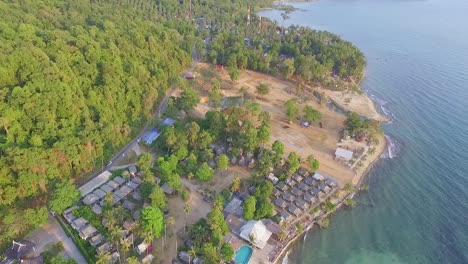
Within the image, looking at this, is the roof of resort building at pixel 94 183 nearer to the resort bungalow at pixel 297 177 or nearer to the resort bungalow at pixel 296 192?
the resort bungalow at pixel 296 192

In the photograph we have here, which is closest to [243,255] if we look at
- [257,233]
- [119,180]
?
[257,233]

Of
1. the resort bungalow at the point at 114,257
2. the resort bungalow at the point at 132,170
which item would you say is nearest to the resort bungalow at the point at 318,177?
the resort bungalow at the point at 132,170

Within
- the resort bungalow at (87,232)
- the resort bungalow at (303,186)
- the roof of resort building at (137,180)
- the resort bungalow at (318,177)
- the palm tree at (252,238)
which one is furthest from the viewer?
the resort bungalow at (318,177)

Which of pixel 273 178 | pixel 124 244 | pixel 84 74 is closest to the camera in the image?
pixel 124 244

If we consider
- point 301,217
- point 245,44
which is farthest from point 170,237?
point 245,44

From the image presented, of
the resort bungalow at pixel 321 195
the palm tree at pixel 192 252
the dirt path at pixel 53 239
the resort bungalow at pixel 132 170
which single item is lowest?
the dirt path at pixel 53 239

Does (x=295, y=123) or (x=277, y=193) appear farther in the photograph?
(x=295, y=123)

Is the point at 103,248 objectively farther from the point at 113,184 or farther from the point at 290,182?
the point at 290,182
